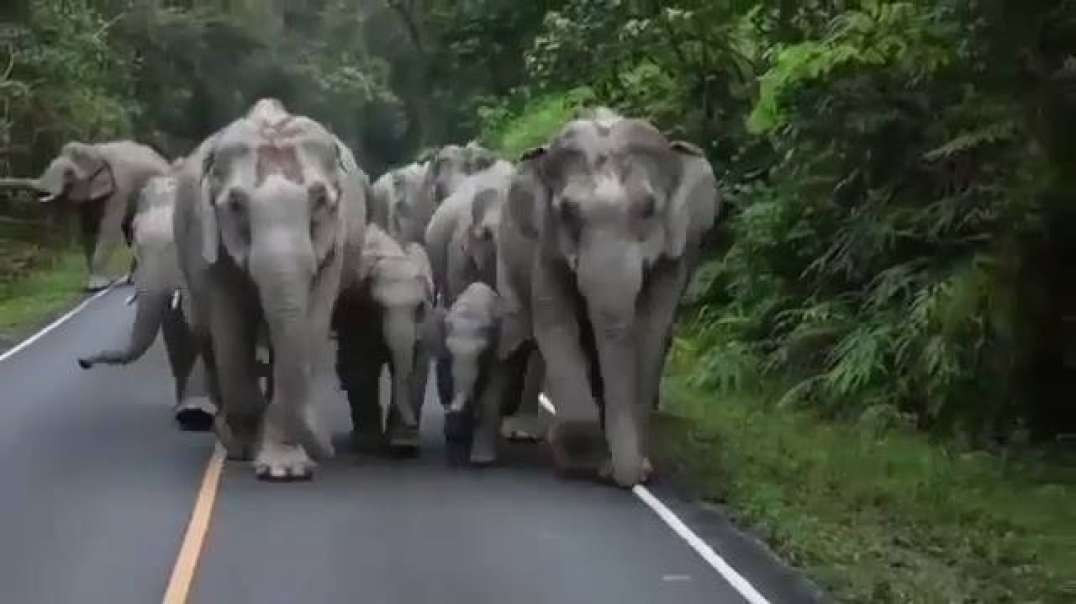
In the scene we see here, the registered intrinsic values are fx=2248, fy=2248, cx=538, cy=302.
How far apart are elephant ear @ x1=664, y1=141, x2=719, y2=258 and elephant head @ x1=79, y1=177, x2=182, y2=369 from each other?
5161 millimetres

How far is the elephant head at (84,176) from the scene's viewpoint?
3878 cm

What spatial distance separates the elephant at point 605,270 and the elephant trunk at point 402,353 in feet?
2.32

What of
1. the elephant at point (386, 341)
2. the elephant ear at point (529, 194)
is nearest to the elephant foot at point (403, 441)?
the elephant at point (386, 341)

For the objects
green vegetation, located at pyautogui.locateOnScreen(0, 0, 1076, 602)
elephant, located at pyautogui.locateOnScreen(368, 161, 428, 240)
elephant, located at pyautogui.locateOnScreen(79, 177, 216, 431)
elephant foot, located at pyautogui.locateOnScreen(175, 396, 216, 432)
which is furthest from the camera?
elephant, located at pyautogui.locateOnScreen(368, 161, 428, 240)

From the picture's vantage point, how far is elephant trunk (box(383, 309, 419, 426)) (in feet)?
54.3

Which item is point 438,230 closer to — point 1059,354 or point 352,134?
point 1059,354

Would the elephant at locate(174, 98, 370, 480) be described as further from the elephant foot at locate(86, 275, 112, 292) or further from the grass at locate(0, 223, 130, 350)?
the elephant foot at locate(86, 275, 112, 292)

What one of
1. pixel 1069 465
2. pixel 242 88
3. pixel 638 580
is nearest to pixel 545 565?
pixel 638 580

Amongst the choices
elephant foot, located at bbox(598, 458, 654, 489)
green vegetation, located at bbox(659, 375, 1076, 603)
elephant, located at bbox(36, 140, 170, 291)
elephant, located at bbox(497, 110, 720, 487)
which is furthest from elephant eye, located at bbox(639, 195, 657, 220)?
elephant, located at bbox(36, 140, 170, 291)

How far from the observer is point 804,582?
11438 mm

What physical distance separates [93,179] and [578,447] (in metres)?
25.0

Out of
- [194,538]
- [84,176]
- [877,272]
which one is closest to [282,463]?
[194,538]

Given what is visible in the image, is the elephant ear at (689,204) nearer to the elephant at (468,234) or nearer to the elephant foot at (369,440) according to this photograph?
the elephant at (468,234)

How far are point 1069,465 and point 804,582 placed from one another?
4920 mm
